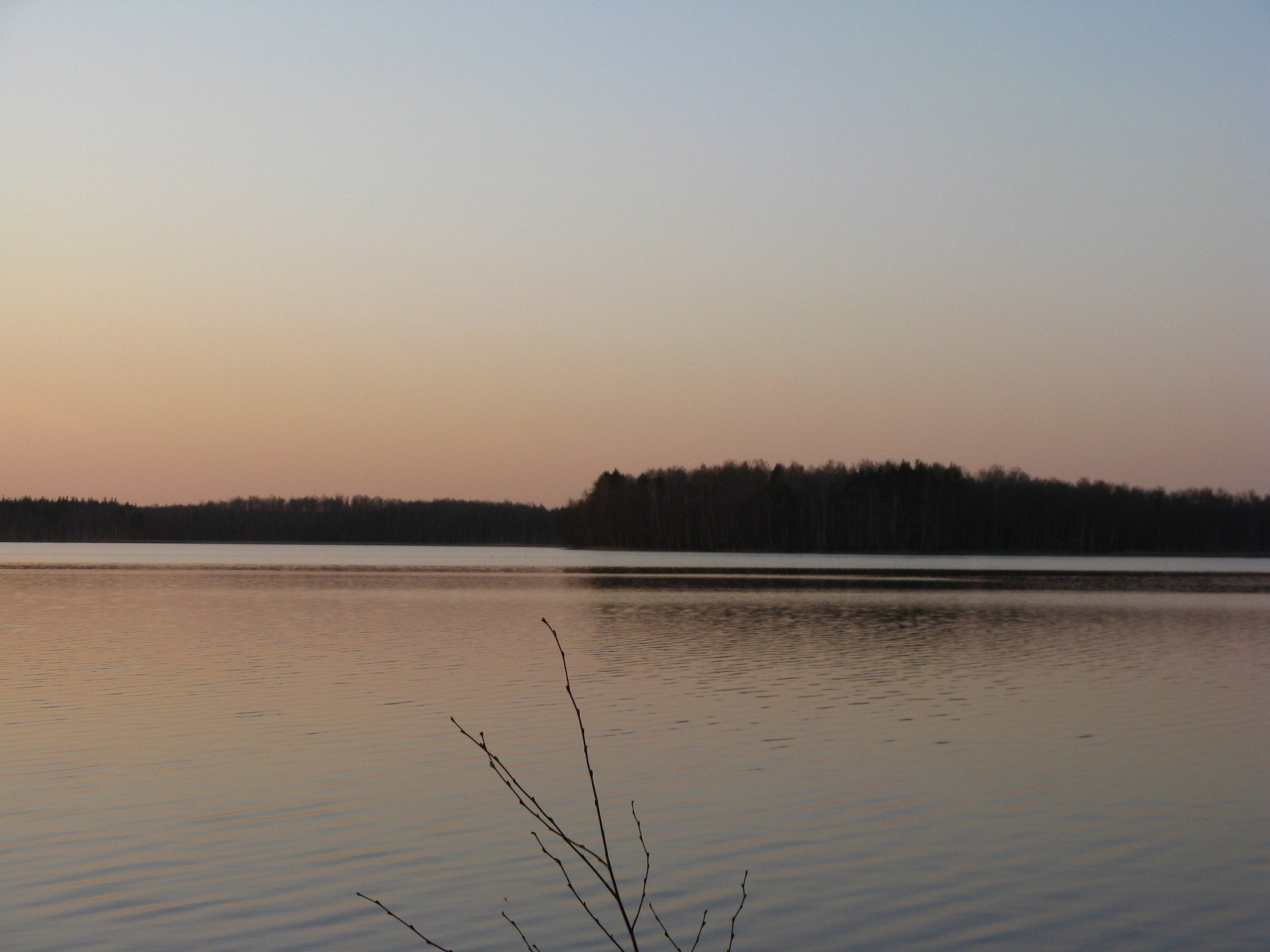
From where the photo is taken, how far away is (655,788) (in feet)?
35.3

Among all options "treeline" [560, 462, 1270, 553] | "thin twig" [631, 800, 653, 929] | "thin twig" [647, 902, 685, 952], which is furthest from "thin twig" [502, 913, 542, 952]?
"treeline" [560, 462, 1270, 553]

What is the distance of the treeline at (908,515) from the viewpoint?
11125 centimetres

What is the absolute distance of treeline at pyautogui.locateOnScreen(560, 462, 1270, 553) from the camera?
365ft

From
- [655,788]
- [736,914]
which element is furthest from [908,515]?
[736,914]

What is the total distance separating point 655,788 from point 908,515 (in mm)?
102582

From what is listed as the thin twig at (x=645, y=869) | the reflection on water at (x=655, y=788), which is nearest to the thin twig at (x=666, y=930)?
the thin twig at (x=645, y=869)

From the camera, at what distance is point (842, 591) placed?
45688mm

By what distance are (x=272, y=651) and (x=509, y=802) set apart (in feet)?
42.2

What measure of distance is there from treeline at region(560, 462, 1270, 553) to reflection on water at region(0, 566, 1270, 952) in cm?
8745

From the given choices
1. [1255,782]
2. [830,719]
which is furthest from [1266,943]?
[830,719]

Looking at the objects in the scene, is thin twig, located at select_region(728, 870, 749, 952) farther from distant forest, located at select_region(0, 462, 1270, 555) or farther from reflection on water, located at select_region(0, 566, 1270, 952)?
distant forest, located at select_region(0, 462, 1270, 555)

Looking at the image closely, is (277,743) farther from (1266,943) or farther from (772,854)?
(1266,943)

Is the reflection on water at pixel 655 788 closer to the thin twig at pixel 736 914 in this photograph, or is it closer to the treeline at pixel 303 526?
the thin twig at pixel 736 914

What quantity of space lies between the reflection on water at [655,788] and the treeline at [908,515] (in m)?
87.4
